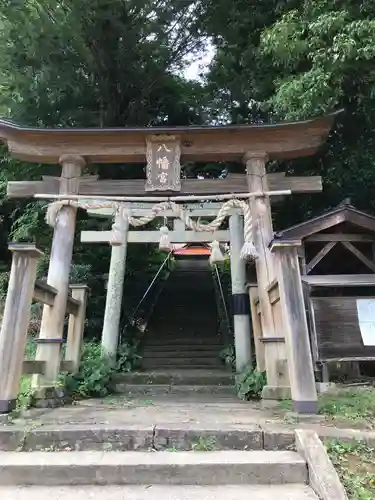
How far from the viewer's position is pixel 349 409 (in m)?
4.48

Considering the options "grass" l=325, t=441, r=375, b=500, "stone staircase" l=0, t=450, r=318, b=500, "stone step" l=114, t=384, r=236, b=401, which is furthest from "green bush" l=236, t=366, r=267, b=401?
"stone staircase" l=0, t=450, r=318, b=500

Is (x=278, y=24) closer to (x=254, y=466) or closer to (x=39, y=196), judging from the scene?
(x=39, y=196)

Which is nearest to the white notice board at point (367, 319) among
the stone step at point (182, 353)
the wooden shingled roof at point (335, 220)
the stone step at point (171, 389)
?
the wooden shingled roof at point (335, 220)

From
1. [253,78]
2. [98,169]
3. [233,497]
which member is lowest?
[233,497]

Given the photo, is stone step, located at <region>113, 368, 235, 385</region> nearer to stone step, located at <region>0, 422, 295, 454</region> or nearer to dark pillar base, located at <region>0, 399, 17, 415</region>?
dark pillar base, located at <region>0, 399, 17, 415</region>

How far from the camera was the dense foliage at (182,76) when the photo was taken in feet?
21.2

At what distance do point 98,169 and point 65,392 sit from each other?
5.71m

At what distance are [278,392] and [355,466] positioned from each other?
1971 millimetres

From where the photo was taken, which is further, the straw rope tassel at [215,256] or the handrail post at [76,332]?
the handrail post at [76,332]

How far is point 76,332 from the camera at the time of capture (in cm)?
681

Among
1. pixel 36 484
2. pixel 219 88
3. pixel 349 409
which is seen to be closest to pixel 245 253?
pixel 349 409

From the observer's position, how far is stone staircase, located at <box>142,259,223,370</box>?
894cm

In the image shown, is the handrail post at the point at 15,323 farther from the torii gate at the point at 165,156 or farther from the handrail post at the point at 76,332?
the handrail post at the point at 76,332

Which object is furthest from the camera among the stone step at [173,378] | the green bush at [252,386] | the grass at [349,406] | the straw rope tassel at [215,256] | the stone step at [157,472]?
the stone step at [173,378]
